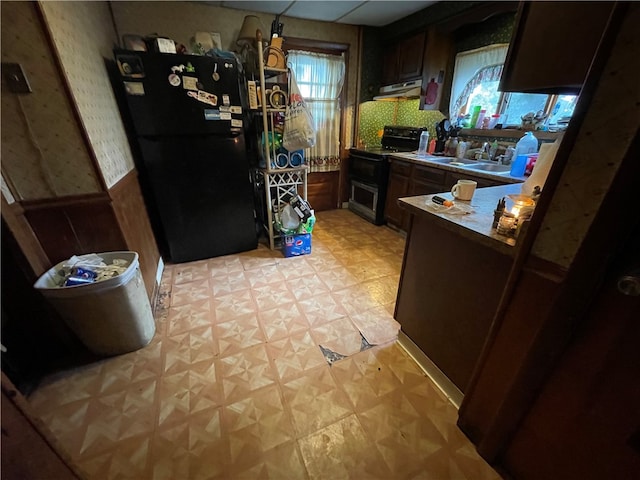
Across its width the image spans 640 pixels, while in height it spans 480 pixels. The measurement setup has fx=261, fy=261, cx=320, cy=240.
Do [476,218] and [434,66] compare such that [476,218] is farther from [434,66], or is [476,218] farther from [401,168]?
[434,66]

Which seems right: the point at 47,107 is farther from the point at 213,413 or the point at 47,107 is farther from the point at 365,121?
the point at 365,121

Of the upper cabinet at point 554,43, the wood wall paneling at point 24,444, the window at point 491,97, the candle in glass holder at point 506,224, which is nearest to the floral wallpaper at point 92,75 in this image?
the wood wall paneling at point 24,444

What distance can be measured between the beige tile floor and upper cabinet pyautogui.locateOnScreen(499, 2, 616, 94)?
1.34 meters

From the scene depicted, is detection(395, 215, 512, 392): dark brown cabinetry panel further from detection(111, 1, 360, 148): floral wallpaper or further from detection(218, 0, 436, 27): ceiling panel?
detection(111, 1, 360, 148): floral wallpaper

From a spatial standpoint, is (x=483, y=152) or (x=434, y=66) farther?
(x=434, y=66)

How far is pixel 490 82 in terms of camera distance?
8.30ft

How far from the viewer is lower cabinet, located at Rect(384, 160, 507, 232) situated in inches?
89.1

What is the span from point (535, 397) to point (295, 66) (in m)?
3.41

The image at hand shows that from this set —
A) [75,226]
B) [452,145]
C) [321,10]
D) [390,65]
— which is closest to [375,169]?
[452,145]

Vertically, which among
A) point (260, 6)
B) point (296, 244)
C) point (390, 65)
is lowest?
point (296, 244)

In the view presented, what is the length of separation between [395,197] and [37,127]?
281 cm

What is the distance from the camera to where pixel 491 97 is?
259cm

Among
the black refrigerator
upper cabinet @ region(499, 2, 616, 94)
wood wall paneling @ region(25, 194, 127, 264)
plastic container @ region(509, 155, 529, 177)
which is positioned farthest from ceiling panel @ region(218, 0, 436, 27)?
upper cabinet @ region(499, 2, 616, 94)

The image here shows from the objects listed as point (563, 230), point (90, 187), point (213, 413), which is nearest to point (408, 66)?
point (563, 230)
